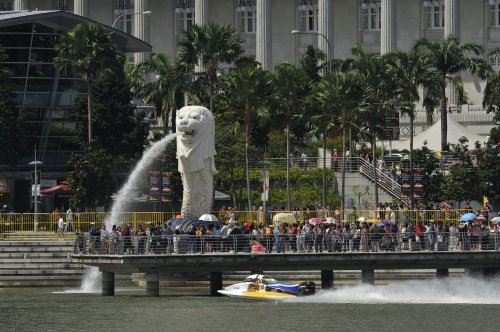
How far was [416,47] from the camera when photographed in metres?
132

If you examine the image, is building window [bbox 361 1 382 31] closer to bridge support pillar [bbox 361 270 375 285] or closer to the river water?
the river water

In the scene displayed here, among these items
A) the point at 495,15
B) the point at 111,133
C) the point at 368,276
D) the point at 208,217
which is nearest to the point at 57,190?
the point at 111,133

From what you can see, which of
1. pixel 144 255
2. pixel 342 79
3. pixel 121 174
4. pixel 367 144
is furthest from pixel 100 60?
pixel 144 255

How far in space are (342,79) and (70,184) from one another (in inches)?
679

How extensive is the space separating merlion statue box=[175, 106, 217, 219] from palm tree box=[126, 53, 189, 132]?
2992cm

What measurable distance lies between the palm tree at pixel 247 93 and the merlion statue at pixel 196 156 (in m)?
22.3

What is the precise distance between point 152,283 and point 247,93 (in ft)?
102

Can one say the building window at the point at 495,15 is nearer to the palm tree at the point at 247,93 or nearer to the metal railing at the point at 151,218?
the palm tree at the point at 247,93

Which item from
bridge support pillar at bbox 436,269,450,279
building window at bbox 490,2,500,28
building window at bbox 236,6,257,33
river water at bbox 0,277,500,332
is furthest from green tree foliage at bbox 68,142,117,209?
building window at bbox 490,2,500,28

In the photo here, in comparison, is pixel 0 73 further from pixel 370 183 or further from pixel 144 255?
pixel 144 255

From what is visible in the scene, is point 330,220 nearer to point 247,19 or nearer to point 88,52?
point 88,52

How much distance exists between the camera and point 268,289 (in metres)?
89.7

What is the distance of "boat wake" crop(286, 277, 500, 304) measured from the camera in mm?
89688

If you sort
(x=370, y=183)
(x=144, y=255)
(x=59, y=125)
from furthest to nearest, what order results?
(x=59, y=125) < (x=370, y=183) < (x=144, y=255)
